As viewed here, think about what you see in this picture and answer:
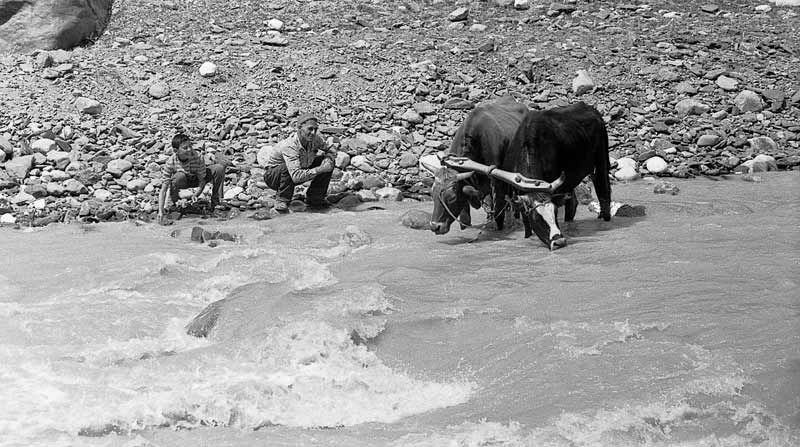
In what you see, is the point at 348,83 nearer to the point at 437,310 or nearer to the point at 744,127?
the point at 744,127

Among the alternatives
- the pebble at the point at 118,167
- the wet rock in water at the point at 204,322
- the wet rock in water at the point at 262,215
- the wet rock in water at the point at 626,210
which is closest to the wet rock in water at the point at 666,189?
the wet rock in water at the point at 626,210

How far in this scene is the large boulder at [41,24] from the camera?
1622 centimetres

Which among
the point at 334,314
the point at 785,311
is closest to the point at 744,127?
the point at 785,311

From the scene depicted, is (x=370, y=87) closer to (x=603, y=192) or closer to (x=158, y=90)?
(x=158, y=90)

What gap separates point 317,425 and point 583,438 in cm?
153

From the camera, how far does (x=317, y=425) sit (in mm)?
5727

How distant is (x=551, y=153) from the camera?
30.1ft

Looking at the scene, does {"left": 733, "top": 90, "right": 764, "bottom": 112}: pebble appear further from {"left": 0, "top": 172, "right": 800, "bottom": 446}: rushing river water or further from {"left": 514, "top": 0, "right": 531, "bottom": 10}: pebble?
{"left": 514, "top": 0, "right": 531, "bottom": 10}: pebble

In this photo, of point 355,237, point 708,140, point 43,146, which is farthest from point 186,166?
point 708,140

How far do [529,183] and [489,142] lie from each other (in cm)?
110

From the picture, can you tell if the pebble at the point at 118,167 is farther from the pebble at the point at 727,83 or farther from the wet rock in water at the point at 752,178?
the pebble at the point at 727,83

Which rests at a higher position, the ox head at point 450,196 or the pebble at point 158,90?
the pebble at point 158,90

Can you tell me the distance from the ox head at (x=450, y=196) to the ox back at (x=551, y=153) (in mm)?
428

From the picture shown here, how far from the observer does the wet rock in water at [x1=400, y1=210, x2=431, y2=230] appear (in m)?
10.4
